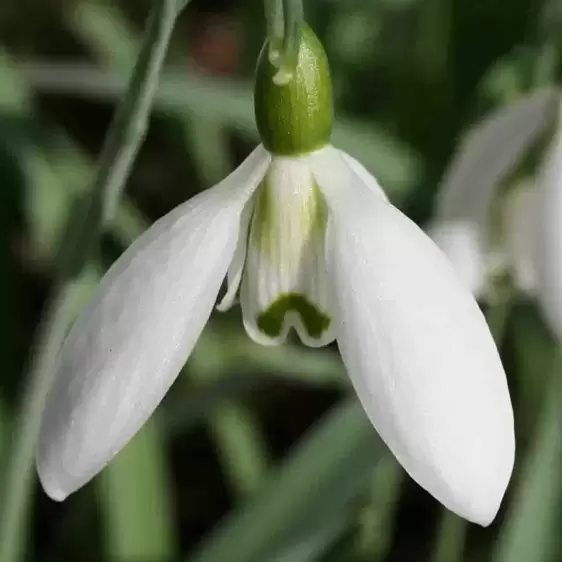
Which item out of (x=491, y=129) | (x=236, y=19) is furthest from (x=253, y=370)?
(x=236, y=19)

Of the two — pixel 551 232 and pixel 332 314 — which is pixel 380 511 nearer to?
pixel 551 232

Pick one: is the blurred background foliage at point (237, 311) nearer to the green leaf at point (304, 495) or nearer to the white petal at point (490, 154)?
the green leaf at point (304, 495)

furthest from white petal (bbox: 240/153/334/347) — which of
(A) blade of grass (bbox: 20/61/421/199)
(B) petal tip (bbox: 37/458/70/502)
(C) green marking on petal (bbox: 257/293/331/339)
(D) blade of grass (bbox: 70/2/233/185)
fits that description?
(D) blade of grass (bbox: 70/2/233/185)

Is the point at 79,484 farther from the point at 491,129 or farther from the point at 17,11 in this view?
the point at 17,11

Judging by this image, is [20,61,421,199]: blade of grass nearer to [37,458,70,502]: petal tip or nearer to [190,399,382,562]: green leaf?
[190,399,382,562]: green leaf

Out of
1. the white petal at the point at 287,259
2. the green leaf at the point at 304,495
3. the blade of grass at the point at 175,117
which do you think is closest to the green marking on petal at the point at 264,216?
the white petal at the point at 287,259

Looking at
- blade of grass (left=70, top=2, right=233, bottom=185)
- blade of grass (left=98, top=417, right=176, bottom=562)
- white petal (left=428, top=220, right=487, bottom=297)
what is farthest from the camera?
blade of grass (left=70, top=2, right=233, bottom=185)

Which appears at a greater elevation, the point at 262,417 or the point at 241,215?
the point at 262,417

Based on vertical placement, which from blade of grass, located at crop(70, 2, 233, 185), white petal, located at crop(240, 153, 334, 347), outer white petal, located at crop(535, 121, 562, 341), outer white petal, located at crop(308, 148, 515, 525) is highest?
blade of grass, located at crop(70, 2, 233, 185)
